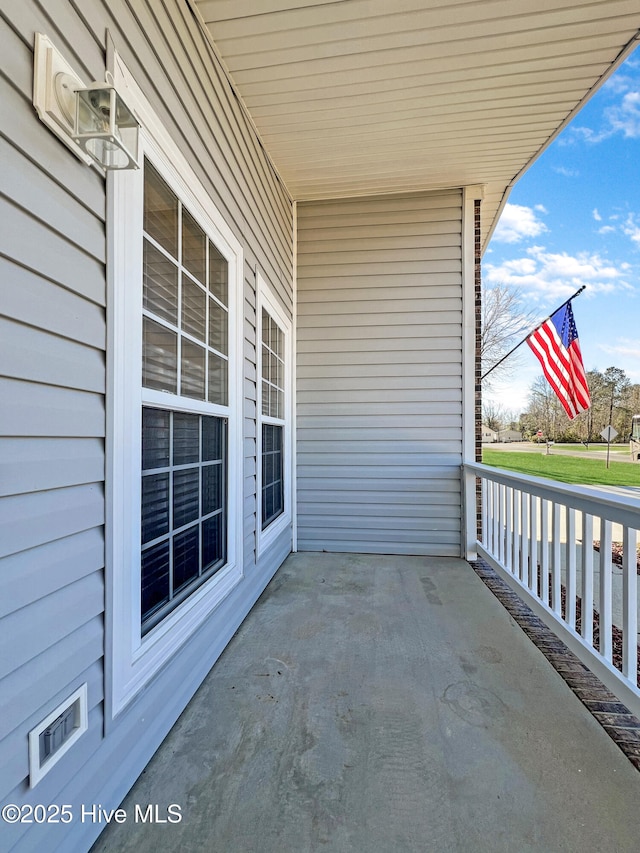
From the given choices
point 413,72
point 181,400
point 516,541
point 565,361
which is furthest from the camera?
point 565,361

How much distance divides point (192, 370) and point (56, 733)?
4.54 ft

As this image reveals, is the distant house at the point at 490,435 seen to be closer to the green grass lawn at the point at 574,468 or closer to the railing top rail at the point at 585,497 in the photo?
the green grass lawn at the point at 574,468

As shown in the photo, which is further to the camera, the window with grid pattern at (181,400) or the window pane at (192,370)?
the window pane at (192,370)

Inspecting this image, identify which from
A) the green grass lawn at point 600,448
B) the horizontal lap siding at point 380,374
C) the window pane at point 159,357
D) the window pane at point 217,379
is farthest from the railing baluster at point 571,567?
the green grass lawn at point 600,448

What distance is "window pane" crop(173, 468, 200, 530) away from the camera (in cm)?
176

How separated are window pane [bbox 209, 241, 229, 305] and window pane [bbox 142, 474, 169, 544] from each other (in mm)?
1104

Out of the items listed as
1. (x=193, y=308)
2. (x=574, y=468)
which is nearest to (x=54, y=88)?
(x=193, y=308)

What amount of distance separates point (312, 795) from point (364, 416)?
118 inches

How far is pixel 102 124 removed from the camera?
43.4 inches

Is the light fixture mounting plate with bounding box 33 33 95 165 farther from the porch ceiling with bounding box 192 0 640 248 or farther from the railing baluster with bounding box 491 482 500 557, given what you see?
the railing baluster with bounding box 491 482 500 557

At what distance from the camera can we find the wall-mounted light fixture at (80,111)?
988mm

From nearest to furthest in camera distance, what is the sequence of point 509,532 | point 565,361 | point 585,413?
point 509,532
point 565,361
point 585,413

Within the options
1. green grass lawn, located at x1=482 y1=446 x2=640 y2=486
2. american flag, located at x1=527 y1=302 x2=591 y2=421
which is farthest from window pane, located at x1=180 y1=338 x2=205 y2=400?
green grass lawn, located at x1=482 y1=446 x2=640 y2=486

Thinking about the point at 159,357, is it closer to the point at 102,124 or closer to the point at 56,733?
the point at 102,124
